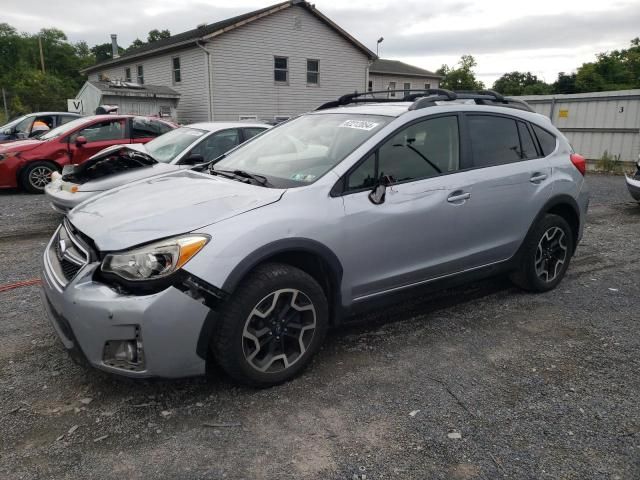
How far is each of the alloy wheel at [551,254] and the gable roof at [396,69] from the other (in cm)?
3209

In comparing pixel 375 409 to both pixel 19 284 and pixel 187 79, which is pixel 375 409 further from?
pixel 187 79

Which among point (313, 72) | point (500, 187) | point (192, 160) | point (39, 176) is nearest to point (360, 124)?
point (500, 187)

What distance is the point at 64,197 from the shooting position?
6.51 metres

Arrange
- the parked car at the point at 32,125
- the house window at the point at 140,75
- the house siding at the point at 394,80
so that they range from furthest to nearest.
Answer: the house siding at the point at 394,80
the house window at the point at 140,75
the parked car at the point at 32,125

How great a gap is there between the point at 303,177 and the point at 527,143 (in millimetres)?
2283

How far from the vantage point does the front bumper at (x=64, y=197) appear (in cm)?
640

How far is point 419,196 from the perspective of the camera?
362 centimetres

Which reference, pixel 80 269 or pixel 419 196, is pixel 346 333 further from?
pixel 80 269

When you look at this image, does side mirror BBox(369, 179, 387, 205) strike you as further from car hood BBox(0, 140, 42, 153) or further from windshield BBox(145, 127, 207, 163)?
car hood BBox(0, 140, 42, 153)

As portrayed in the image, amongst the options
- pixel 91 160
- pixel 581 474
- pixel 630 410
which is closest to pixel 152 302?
pixel 581 474

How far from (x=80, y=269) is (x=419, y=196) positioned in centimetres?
221

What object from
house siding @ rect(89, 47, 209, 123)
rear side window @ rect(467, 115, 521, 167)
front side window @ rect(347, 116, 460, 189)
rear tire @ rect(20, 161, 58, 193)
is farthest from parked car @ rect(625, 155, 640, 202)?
house siding @ rect(89, 47, 209, 123)

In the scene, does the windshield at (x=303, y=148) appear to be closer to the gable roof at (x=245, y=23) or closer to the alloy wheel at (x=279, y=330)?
the alloy wheel at (x=279, y=330)

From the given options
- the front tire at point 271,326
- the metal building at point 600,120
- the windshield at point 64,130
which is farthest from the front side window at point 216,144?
the metal building at point 600,120
